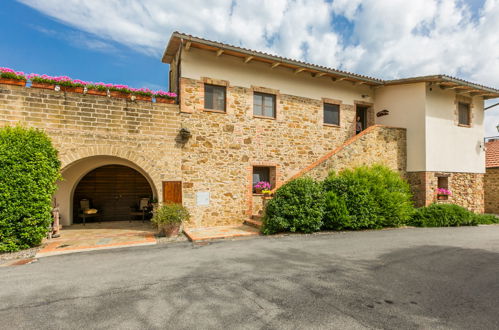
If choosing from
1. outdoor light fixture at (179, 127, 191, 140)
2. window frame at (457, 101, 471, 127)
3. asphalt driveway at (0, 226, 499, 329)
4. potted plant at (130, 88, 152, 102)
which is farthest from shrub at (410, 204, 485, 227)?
potted plant at (130, 88, 152, 102)

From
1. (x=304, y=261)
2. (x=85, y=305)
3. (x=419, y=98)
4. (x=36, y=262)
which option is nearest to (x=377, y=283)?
(x=304, y=261)

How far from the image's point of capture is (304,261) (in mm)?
5141

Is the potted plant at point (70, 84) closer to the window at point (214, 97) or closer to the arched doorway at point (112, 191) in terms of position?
the window at point (214, 97)

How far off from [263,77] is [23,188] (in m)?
8.13

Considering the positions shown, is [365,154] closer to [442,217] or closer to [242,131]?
[442,217]

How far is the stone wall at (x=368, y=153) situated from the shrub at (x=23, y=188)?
280 inches

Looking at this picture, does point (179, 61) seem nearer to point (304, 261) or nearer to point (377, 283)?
point (304, 261)

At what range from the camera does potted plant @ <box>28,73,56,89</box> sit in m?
7.31

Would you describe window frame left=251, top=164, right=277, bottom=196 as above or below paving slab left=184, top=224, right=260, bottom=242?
above

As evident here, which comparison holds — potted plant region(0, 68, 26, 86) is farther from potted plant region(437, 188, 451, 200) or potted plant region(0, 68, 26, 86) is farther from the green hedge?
potted plant region(437, 188, 451, 200)

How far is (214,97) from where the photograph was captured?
31.3ft

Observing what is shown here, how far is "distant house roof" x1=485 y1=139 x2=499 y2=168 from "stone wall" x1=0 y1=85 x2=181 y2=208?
17.1 meters

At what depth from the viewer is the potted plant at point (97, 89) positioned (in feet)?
25.9

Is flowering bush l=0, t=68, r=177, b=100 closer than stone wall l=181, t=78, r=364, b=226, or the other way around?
flowering bush l=0, t=68, r=177, b=100
